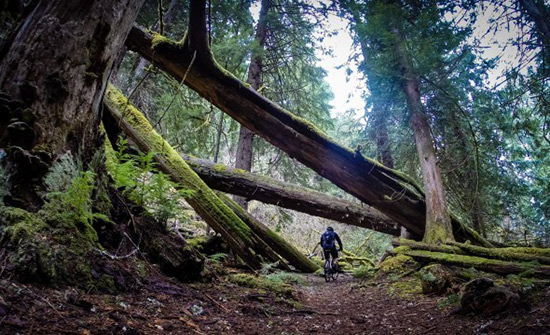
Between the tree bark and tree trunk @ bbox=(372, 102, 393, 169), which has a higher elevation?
tree trunk @ bbox=(372, 102, 393, 169)

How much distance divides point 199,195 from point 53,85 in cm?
334

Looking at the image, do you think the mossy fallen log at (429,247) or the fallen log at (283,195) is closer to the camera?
the mossy fallen log at (429,247)

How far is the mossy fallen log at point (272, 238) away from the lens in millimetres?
7293

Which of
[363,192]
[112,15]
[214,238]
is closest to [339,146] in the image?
[363,192]

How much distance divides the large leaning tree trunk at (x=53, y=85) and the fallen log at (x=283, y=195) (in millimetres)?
4742

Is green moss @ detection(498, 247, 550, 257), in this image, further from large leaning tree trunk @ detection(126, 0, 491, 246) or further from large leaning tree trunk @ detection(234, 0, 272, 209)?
large leaning tree trunk @ detection(234, 0, 272, 209)

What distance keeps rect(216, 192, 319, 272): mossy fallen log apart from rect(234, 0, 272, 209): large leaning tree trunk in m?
2.35

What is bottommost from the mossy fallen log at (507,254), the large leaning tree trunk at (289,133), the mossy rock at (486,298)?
the mossy rock at (486,298)

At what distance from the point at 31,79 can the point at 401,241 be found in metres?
7.65

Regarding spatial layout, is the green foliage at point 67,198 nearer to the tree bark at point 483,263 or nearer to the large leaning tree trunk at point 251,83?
the tree bark at point 483,263

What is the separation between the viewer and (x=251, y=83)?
11.2m

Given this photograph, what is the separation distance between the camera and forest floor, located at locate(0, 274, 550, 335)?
1.67 meters

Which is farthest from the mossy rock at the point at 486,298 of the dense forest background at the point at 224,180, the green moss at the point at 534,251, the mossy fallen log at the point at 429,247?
the mossy fallen log at the point at 429,247

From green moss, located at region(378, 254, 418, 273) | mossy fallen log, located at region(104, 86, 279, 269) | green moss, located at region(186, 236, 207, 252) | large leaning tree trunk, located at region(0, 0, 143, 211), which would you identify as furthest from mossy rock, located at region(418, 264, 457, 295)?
large leaning tree trunk, located at region(0, 0, 143, 211)
